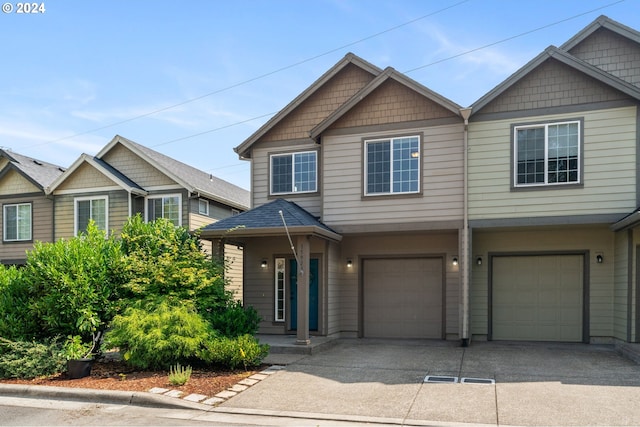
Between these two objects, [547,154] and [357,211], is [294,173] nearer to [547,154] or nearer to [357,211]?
[357,211]

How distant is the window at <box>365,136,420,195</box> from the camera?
11828 mm

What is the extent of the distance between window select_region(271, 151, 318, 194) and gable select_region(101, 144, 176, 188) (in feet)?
14.7

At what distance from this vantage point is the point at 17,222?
1792 centimetres

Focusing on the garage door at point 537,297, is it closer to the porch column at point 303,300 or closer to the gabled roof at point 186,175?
the porch column at point 303,300

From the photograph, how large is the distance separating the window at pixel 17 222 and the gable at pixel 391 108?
12.5m

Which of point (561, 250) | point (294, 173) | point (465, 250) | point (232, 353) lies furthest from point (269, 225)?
point (561, 250)

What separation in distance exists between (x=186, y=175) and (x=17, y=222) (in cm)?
662

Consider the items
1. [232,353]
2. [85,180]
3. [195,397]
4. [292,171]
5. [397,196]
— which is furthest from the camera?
[85,180]

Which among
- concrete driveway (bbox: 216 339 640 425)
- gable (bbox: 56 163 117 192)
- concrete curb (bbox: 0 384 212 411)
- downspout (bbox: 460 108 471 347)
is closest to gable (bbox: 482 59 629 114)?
downspout (bbox: 460 108 471 347)

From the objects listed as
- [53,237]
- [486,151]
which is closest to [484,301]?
[486,151]

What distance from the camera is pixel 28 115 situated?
701 inches

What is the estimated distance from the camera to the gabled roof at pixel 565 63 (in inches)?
402

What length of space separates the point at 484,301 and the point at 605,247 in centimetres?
302

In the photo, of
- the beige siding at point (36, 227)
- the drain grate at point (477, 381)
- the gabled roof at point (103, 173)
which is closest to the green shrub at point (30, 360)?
the drain grate at point (477, 381)
